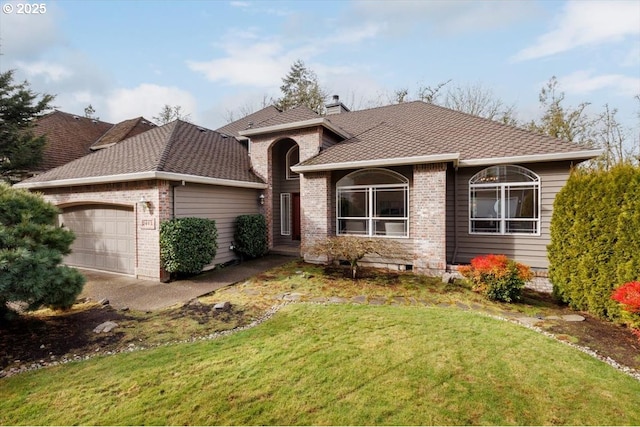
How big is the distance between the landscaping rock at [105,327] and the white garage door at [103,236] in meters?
3.89

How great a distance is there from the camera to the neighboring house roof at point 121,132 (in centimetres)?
1696

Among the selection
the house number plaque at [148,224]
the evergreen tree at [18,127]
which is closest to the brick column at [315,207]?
the house number plaque at [148,224]

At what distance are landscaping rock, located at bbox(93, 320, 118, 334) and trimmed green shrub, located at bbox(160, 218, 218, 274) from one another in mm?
2734

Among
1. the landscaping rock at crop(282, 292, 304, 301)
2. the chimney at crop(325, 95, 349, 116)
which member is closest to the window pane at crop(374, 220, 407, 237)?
the landscaping rock at crop(282, 292, 304, 301)

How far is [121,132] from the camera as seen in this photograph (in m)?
17.8

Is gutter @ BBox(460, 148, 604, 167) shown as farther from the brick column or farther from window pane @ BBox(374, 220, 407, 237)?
the brick column

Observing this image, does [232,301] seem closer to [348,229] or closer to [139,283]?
[139,283]

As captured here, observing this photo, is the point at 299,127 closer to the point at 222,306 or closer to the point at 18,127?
the point at 222,306

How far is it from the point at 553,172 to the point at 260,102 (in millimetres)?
26638

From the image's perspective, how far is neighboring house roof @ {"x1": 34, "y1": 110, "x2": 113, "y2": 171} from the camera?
48.6 ft

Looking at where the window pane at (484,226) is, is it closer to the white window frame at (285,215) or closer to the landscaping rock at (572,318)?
the landscaping rock at (572,318)

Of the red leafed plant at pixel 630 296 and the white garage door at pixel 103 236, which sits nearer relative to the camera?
the red leafed plant at pixel 630 296

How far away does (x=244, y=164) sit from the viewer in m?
12.7

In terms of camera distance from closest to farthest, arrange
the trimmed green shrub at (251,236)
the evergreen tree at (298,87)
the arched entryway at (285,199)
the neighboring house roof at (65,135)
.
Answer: the trimmed green shrub at (251,236) < the arched entryway at (285,199) < the neighboring house roof at (65,135) < the evergreen tree at (298,87)
